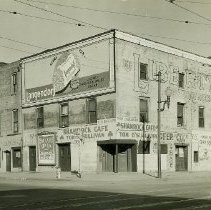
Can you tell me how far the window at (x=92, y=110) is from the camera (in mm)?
30203

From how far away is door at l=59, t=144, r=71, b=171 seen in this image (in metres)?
32.0

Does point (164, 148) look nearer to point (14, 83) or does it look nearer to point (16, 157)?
point (16, 157)

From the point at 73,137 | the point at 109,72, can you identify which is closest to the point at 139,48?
the point at 109,72

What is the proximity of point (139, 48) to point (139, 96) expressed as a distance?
11.3ft

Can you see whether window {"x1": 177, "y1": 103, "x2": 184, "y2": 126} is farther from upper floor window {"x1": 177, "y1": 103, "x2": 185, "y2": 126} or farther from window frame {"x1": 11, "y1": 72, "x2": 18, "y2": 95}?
window frame {"x1": 11, "y1": 72, "x2": 18, "y2": 95}

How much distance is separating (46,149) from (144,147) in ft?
26.7

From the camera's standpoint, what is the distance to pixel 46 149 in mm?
33906

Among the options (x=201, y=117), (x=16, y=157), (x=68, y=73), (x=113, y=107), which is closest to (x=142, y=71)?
(x=113, y=107)

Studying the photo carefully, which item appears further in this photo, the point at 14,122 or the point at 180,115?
the point at 14,122

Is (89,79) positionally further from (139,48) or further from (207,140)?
(207,140)

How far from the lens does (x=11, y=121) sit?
122 feet

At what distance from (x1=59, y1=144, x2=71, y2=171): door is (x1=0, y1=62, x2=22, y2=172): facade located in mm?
5260

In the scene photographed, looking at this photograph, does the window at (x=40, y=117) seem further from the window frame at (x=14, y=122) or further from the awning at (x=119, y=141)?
the awning at (x=119, y=141)

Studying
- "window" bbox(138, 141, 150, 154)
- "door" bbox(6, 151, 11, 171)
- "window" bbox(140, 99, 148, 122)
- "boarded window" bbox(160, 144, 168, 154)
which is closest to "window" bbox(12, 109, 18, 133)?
"door" bbox(6, 151, 11, 171)
